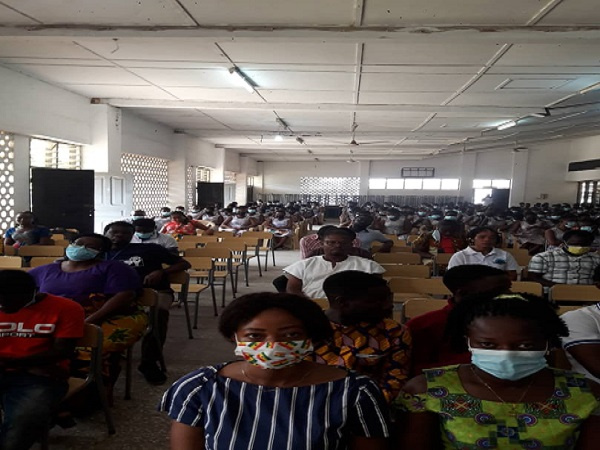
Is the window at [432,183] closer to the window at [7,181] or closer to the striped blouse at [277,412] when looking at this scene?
the window at [7,181]

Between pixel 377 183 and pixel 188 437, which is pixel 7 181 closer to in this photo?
pixel 188 437

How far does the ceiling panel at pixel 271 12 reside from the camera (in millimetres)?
4031

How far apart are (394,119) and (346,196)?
15062 millimetres

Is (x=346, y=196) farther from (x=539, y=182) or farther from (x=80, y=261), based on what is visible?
(x=80, y=261)

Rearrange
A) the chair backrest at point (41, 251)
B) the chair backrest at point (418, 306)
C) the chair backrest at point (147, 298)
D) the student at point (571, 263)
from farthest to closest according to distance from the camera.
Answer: the chair backrest at point (41, 251), the student at point (571, 263), the chair backrest at point (147, 298), the chair backrest at point (418, 306)

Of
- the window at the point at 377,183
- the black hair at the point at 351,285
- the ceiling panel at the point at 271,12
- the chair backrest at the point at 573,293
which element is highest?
the ceiling panel at the point at 271,12

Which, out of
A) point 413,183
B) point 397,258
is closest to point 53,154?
point 397,258

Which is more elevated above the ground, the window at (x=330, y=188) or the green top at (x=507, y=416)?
the window at (x=330, y=188)

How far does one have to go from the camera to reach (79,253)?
9.90ft

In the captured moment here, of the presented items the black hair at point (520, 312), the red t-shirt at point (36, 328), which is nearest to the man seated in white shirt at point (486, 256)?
the black hair at point (520, 312)

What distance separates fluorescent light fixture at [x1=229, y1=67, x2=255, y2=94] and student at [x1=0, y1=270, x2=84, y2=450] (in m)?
4.63

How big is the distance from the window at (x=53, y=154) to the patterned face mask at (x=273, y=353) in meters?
7.34

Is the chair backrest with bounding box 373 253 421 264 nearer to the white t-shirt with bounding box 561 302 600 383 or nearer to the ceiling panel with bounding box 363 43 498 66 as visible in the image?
the ceiling panel with bounding box 363 43 498 66

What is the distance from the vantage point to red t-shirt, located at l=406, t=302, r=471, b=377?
85.4 inches
